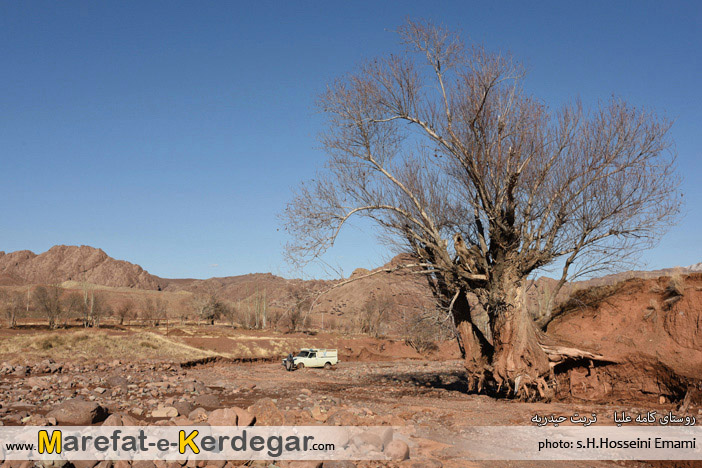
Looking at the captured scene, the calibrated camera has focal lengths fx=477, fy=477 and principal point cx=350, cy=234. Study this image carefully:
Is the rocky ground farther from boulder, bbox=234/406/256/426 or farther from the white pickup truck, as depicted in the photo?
the white pickup truck

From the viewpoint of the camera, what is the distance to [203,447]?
317 inches

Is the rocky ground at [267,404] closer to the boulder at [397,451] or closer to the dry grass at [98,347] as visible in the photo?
the boulder at [397,451]

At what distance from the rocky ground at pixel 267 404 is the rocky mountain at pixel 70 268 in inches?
5833

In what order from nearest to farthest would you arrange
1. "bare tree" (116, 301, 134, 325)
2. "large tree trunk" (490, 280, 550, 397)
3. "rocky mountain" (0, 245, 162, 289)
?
"large tree trunk" (490, 280, 550, 397) → "bare tree" (116, 301, 134, 325) → "rocky mountain" (0, 245, 162, 289)

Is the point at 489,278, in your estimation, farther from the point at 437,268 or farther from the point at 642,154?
the point at 642,154

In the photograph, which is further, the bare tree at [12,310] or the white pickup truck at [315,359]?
the bare tree at [12,310]

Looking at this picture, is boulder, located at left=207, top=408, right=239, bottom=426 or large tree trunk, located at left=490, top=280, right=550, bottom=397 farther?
large tree trunk, located at left=490, top=280, right=550, bottom=397

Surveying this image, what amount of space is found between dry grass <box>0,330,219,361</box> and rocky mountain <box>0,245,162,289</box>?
13329cm

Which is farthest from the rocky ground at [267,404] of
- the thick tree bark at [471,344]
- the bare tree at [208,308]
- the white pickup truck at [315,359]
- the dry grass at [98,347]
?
the bare tree at [208,308]

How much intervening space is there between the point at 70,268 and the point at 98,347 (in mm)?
147869

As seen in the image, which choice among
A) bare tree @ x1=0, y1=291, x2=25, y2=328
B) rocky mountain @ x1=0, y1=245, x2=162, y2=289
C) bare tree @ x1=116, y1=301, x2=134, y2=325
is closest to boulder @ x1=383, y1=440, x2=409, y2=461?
bare tree @ x1=0, y1=291, x2=25, y2=328

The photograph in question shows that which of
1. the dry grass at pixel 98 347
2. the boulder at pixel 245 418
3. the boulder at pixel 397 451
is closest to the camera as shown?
the boulder at pixel 397 451

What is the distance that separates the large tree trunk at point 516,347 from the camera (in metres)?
13.0

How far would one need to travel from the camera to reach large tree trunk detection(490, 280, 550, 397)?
13039 mm
